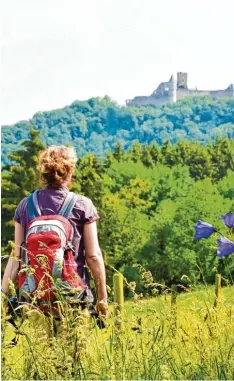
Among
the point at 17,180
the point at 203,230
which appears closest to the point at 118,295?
the point at 203,230

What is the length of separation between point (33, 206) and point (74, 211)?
0.20m

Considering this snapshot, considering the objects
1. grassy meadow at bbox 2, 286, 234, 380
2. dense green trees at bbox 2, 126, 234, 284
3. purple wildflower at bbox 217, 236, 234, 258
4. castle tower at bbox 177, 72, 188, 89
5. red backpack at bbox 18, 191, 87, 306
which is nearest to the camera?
purple wildflower at bbox 217, 236, 234, 258

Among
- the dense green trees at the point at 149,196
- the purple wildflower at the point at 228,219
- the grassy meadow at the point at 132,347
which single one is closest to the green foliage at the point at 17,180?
the dense green trees at the point at 149,196

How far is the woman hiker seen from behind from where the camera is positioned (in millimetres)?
3711

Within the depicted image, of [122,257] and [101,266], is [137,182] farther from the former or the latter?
[101,266]

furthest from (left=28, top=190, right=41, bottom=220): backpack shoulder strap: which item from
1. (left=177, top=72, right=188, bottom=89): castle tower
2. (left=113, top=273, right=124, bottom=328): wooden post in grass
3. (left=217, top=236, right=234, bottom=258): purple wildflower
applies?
(left=177, top=72, right=188, bottom=89): castle tower

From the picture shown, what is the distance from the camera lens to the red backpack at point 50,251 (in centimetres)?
368

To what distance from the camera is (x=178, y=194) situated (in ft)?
91.6

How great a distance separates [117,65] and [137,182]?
18864mm

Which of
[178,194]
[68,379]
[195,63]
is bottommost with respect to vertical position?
[178,194]

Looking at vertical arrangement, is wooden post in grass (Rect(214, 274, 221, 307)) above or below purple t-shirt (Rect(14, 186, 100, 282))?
below

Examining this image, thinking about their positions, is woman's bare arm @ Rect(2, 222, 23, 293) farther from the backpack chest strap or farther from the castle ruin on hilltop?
the castle ruin on hilltop

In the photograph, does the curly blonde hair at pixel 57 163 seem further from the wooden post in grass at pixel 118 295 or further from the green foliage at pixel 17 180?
the green foliage at pixel 17 180

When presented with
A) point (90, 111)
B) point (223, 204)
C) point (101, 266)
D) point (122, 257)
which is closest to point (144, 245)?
point (122, 257)
